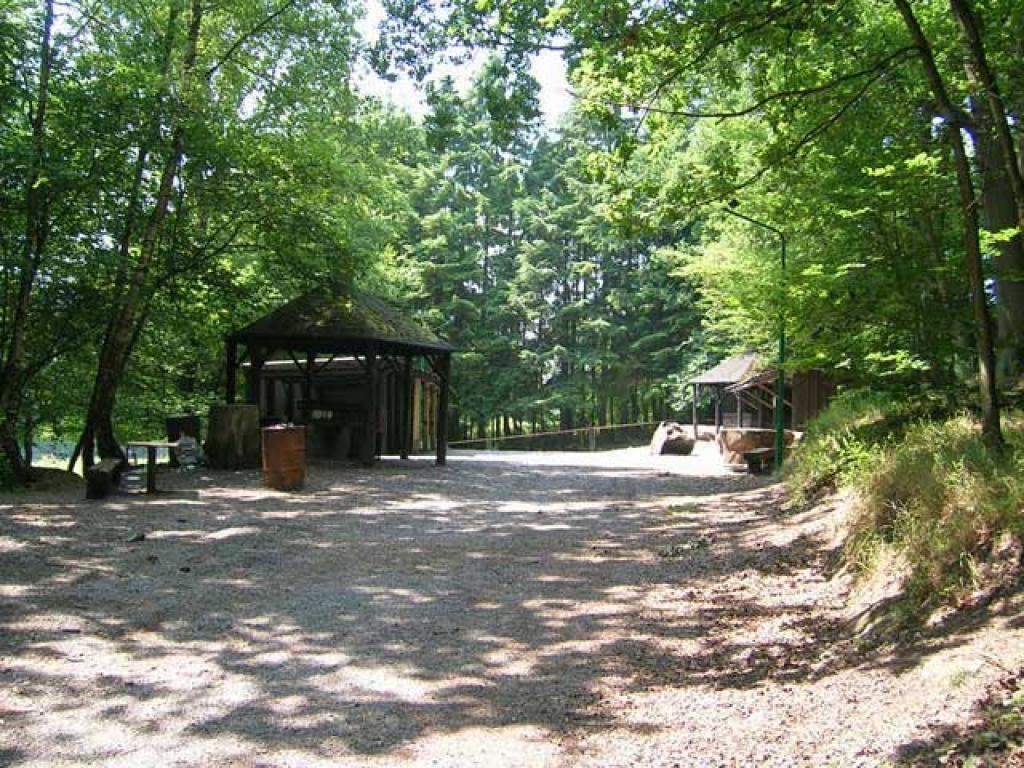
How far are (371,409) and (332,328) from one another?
183cm

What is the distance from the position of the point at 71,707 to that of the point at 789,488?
955cm

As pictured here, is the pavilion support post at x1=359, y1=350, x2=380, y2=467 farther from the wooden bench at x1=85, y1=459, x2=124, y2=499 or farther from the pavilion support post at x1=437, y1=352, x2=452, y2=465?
the wooden bench at x1=85, y1=459, x2=124, y2=499

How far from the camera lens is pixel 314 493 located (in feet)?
41.9

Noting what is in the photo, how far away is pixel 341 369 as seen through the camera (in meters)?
21.2

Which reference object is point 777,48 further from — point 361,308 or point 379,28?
point 361,308

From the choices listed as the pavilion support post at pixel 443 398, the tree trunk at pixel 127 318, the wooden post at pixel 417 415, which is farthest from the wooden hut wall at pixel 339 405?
the tree trunk at pixel 127 318

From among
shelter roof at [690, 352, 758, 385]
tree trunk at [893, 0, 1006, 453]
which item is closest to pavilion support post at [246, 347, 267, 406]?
tree trunk at [893, 0, 1006, 453]

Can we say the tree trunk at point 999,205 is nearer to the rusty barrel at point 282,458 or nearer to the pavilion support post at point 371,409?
the rusty barrel at point 282,458

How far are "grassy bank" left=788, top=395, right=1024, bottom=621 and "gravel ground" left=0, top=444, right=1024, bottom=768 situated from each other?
410mm

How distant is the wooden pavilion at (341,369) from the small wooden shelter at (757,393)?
36.9 ft

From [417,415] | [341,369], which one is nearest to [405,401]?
[341,369]

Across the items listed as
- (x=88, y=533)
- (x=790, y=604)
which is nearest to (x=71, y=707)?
(x=790, y=604)

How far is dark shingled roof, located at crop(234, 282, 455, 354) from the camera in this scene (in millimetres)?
16859

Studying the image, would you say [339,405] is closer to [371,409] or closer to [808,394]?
[371,409]
